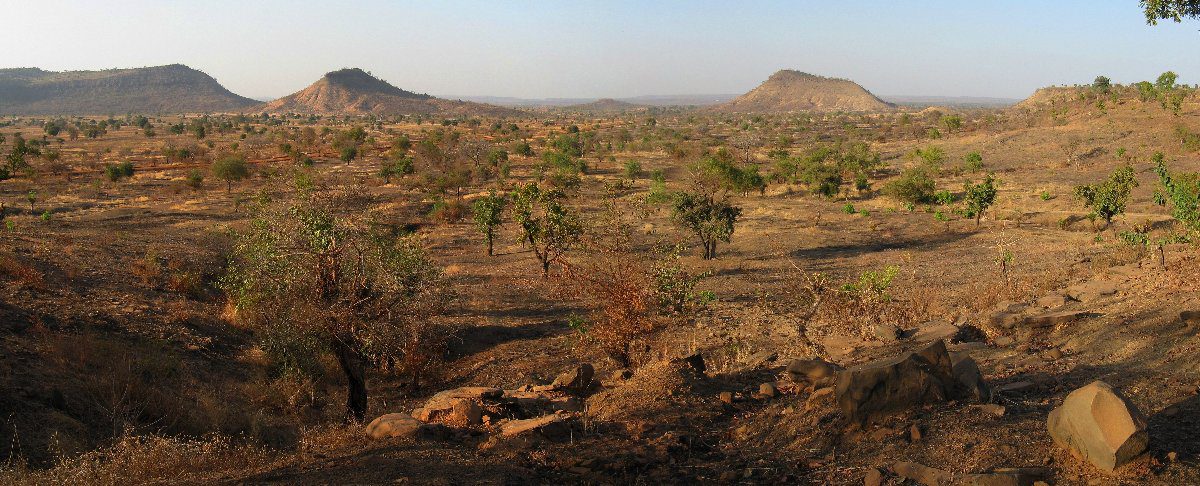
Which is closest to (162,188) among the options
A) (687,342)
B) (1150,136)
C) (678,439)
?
(687,342)

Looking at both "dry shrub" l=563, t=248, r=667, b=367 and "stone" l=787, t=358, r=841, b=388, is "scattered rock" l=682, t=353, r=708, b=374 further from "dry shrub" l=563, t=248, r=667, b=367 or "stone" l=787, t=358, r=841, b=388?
"stone" l=787, t=358, r=841, b=388

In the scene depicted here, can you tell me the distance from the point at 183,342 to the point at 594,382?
31.5ft

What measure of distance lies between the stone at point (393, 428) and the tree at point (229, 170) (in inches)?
1668

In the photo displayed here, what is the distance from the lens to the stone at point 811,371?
9070 millimetres

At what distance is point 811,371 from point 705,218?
17815 millimetres

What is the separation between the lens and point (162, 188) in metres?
44.6

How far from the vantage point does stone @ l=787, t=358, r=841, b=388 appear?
357 inches

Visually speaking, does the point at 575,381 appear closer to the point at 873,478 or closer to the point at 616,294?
the point at 616,294

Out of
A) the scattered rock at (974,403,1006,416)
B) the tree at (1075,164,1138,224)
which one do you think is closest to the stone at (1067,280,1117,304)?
the scattered rock at (974,403,1006,416)

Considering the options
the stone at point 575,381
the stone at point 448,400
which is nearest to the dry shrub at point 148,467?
the stone at point 448,400

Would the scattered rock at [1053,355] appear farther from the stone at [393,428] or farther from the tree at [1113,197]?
the tree at [1113,197]

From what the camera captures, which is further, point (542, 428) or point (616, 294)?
point (616, 294)

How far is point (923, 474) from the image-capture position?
5.93 meters

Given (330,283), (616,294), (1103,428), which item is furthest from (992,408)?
(330,283)
